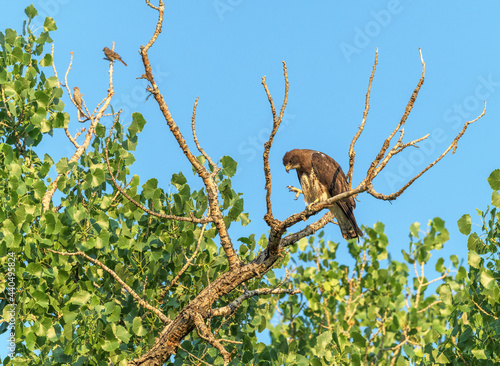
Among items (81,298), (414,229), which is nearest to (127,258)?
(81,298)

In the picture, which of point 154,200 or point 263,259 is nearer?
point 263,259

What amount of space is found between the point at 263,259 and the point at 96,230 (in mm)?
2308

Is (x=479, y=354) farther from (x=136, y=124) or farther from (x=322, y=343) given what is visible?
(x=136, y=124)

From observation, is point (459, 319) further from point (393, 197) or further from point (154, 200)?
point (154, 200)

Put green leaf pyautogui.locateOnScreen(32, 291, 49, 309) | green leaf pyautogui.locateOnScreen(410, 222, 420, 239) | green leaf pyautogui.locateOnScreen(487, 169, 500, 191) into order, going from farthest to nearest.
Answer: green leaf pyautogui.locateOnScreen(410, 222, 420, 239) → green leaf pyautogui.locateOnScreen(32, 291, 49, 309) → green leaf pyautogui.locateOnScreen(487, 169, 500, 191)

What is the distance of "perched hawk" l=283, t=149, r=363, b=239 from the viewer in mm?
8320

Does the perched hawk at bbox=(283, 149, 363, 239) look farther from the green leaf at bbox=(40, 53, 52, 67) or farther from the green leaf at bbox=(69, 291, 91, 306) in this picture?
the green leaf at bbox=(40, 53, 52, 67)

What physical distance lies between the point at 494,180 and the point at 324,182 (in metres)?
2.87

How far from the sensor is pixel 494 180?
5914 millimetres

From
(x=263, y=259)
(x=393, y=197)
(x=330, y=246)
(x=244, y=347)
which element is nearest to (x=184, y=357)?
(x=244, y=347)

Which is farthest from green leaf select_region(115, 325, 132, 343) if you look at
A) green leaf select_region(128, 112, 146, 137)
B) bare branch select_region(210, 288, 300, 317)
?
green leaf select_region(128, 112, 146, 137)

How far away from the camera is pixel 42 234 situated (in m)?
6.95

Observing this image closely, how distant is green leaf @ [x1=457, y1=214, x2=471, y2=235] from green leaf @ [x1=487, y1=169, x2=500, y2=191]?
0.46 m

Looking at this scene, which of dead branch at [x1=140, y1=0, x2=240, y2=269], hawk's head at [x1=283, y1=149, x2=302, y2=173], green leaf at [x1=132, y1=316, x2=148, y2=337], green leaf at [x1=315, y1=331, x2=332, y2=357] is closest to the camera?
dead branch at [x1=140, y1=0, x2=240, y2=269]
